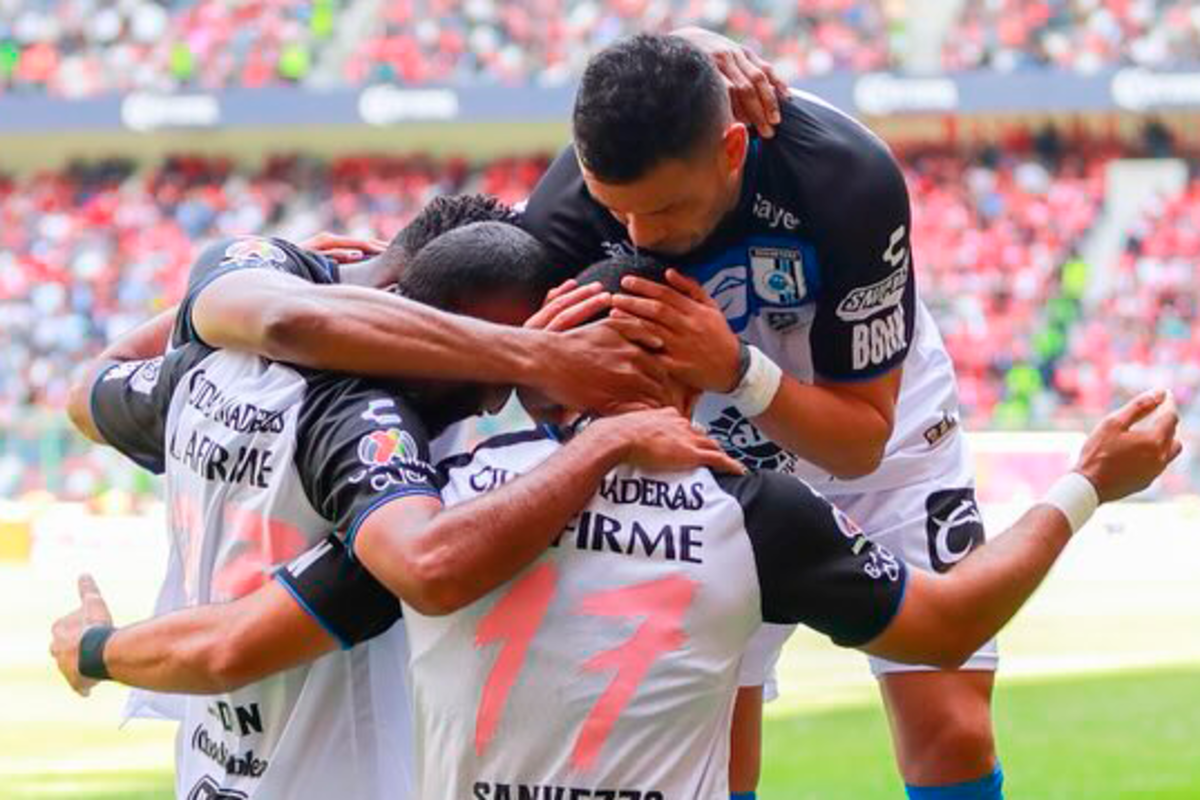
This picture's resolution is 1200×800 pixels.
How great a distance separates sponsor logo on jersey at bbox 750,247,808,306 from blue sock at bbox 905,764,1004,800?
137cm

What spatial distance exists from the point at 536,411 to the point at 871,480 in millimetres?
2074

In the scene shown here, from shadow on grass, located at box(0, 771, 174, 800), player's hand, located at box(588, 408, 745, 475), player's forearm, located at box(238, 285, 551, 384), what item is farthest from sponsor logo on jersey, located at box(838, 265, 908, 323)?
shadow on grass, located at box(0, 771, 174, 800)

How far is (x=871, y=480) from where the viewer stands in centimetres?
570

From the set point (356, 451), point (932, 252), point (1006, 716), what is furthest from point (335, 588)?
point (932, 252)

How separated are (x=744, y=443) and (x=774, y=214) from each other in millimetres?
891

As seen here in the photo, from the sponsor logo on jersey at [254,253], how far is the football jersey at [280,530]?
0.05 metres

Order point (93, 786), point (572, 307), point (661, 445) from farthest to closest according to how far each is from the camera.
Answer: point (93, 786)
point (572, 307)
point (661, 445)

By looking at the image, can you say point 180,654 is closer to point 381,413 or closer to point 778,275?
point 381,413

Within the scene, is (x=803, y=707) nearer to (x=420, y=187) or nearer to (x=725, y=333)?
(x=725, y=333)

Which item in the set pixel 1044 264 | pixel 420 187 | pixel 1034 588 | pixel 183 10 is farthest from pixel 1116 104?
pixel 1034 588

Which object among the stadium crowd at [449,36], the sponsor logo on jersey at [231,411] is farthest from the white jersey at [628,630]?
the stadium crowd at [449,36]

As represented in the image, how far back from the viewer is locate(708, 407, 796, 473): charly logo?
543 centimetres

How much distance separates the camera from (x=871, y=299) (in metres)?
4.75

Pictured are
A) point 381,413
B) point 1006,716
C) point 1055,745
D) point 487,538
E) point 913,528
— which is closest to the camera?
point 487,538
